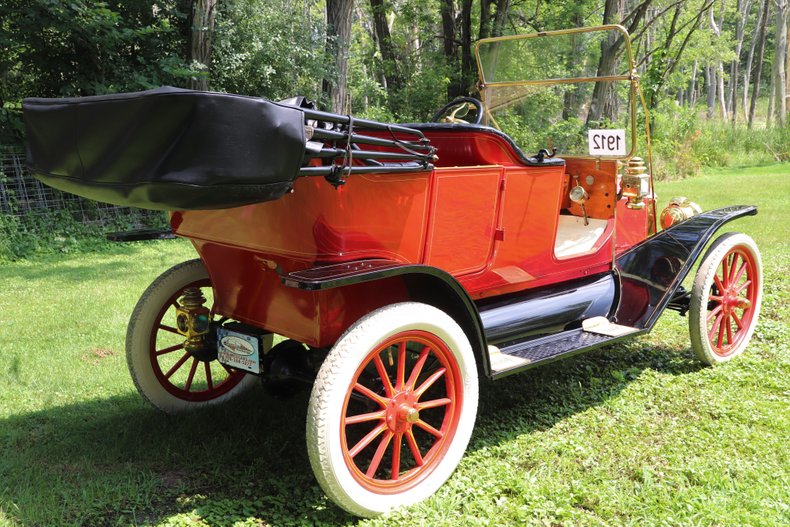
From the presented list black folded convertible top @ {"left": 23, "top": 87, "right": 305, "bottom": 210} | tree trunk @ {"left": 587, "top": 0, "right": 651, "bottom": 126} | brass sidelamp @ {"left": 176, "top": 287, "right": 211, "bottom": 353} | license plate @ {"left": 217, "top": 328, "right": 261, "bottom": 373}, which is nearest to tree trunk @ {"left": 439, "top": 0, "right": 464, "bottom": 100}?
tree trunk @ {"left": 587, "top": 0, "right": 651, "bottom": 126}

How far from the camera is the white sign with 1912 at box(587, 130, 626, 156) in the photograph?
385 centimetres

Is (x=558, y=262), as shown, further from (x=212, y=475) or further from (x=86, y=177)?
(x=86, y=177)

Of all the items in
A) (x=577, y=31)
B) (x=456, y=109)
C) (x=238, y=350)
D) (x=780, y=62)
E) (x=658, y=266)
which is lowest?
(x=238, y=350)

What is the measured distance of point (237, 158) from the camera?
208 centimetres

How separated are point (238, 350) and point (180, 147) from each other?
44.3 inches

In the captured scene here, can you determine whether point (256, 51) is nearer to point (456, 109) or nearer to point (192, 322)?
point (456, 109)

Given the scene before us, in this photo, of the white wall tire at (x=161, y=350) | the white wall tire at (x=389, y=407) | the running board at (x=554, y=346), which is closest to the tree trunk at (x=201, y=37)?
the white wall tire at (x=161, y=350)

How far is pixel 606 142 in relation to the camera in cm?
391

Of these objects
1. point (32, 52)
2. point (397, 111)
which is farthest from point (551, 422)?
point (397, 111)

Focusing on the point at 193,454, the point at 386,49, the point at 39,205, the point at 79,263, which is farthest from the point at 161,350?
the point at 386,49

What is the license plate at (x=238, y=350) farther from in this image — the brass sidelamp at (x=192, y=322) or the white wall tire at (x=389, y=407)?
the white wall tire at (x=389, y=407)

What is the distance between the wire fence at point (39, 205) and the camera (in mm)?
8266

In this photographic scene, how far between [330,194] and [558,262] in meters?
1.58

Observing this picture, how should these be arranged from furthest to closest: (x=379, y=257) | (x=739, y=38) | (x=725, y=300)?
(x=739, y=38) < (x=725, y=300) < (x=379, y=257)
